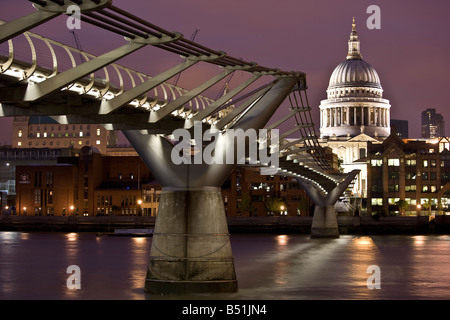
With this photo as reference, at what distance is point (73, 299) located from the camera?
37.0 m

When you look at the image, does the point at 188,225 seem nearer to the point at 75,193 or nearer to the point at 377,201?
the point at 75,193

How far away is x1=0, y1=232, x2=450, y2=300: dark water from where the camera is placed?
4003 cm

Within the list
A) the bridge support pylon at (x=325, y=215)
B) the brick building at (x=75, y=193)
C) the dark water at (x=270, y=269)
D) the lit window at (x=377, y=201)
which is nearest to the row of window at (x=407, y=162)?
the lit window at (x=377, y=201)

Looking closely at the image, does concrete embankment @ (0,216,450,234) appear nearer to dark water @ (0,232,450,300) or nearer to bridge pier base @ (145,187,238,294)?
dark water @ (0,232,450,300)

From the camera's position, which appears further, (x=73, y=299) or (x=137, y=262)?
(x=137, y=262)

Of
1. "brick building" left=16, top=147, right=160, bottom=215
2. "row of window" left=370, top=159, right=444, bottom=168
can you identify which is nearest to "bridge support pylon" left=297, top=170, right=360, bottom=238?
"brick building" left=16, top=147, right=160, bottom=215

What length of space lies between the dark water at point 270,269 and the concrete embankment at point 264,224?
81.7ft

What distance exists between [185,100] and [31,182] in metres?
116

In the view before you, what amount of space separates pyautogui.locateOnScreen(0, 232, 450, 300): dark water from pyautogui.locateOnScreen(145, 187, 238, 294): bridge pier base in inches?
27.7

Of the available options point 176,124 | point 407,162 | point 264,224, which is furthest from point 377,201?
point 176,124

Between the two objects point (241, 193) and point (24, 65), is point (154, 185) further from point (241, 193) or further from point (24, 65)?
point (24, 65)

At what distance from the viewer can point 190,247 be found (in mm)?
31328

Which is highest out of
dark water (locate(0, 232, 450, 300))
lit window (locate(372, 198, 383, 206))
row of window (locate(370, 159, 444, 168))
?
row of window (locate(370, 159, 444, 168))
